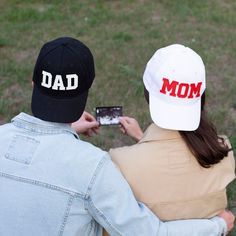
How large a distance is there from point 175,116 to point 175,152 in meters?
0.12

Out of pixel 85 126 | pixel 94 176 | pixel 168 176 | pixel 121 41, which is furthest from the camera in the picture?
pixel 121 41

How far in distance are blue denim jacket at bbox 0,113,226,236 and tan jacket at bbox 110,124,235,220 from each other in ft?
0.66

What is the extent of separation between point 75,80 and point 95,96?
2.86 metres

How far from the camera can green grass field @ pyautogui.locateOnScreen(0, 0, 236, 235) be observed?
179 inches

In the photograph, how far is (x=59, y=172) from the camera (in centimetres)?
169

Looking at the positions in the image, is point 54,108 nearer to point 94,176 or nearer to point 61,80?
point 61,80

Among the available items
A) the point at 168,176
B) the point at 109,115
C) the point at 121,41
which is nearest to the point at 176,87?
the point at 168,176

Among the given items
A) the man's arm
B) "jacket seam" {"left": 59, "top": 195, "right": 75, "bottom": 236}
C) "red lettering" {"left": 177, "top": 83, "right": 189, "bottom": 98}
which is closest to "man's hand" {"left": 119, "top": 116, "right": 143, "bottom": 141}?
"red lettering" {"left": 177, "top": 83, "right": 189, "bottom": 98}

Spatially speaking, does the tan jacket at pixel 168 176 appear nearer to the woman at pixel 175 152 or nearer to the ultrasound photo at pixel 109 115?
the woman at pixel 175 152

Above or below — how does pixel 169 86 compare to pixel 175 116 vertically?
above

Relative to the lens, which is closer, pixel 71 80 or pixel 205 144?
pixel 71 80

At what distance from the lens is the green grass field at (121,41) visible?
4.55 m

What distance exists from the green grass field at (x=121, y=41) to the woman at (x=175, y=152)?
2.08 m

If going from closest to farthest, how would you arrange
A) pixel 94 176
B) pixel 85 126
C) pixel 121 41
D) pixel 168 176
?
1. pixel 94 176
2. pixel 168 176
3. pixel 85 126
4. pixel 121 41
